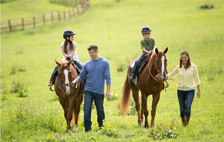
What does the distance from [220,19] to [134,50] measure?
1461 cm

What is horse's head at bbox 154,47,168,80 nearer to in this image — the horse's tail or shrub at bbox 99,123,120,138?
shrub at bbox 99,123,120,138

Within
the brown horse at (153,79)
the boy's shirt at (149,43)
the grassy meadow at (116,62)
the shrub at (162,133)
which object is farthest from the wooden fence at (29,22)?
the shrub at (162,133)

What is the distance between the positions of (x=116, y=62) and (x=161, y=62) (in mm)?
12346

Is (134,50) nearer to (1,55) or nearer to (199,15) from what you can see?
(1,55)

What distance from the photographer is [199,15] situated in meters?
34.4

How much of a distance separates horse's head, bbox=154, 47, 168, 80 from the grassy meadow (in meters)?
1.34

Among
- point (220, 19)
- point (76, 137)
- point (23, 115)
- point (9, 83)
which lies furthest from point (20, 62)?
point (220, 19)

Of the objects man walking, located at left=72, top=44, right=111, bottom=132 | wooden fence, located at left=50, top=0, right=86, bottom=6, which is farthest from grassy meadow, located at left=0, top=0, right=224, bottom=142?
wooden fence, located at left=50, top=0, right=86, bottom=6

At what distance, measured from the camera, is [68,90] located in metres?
6.80

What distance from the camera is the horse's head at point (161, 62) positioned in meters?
6.58

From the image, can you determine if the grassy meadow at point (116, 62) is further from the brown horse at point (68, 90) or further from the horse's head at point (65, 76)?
the horse's head at point (65, 76)

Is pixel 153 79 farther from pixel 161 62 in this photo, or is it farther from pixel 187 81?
pixel 187 81

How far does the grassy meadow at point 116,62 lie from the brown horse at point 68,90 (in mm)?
445

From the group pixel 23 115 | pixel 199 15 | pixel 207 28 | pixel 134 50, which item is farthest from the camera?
pixel 199 15
